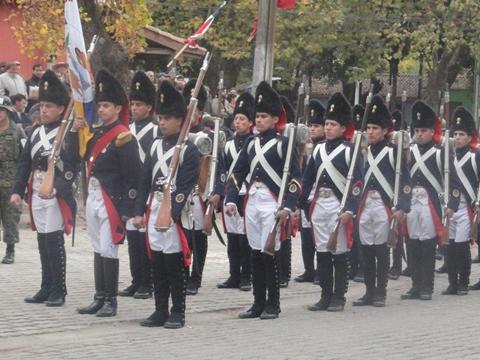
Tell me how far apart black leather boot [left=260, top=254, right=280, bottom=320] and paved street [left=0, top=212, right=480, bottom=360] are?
126 mm

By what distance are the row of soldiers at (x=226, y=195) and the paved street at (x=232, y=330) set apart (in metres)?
0.27

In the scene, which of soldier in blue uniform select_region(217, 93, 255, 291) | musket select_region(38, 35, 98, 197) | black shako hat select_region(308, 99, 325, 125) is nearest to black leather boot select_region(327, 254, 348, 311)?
soldier in blue uniform select_region(217, 93, 255, 291)

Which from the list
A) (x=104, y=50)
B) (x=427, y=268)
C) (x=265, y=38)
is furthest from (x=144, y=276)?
(x=104, y=50)

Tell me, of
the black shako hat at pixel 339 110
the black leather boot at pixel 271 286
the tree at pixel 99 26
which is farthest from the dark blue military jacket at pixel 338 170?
the tree at pixel 99 26

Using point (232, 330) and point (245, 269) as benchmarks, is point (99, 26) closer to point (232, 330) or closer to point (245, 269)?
point (245, 269)

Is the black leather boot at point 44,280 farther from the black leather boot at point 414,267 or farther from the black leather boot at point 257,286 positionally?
the black leather boot at point 414,267

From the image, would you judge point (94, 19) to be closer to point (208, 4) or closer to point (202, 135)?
point (202, 135)

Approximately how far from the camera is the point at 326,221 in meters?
12.3

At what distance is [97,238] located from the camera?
448 inches

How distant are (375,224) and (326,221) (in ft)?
2.53

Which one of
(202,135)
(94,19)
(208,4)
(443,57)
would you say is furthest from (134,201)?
(443,57)

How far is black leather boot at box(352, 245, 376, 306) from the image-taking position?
506 inches

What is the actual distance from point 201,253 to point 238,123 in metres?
1.54

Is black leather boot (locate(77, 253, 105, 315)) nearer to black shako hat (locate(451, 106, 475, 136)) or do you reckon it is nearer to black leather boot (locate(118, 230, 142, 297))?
black leather boot (locate(118, 230, 142, 297))
